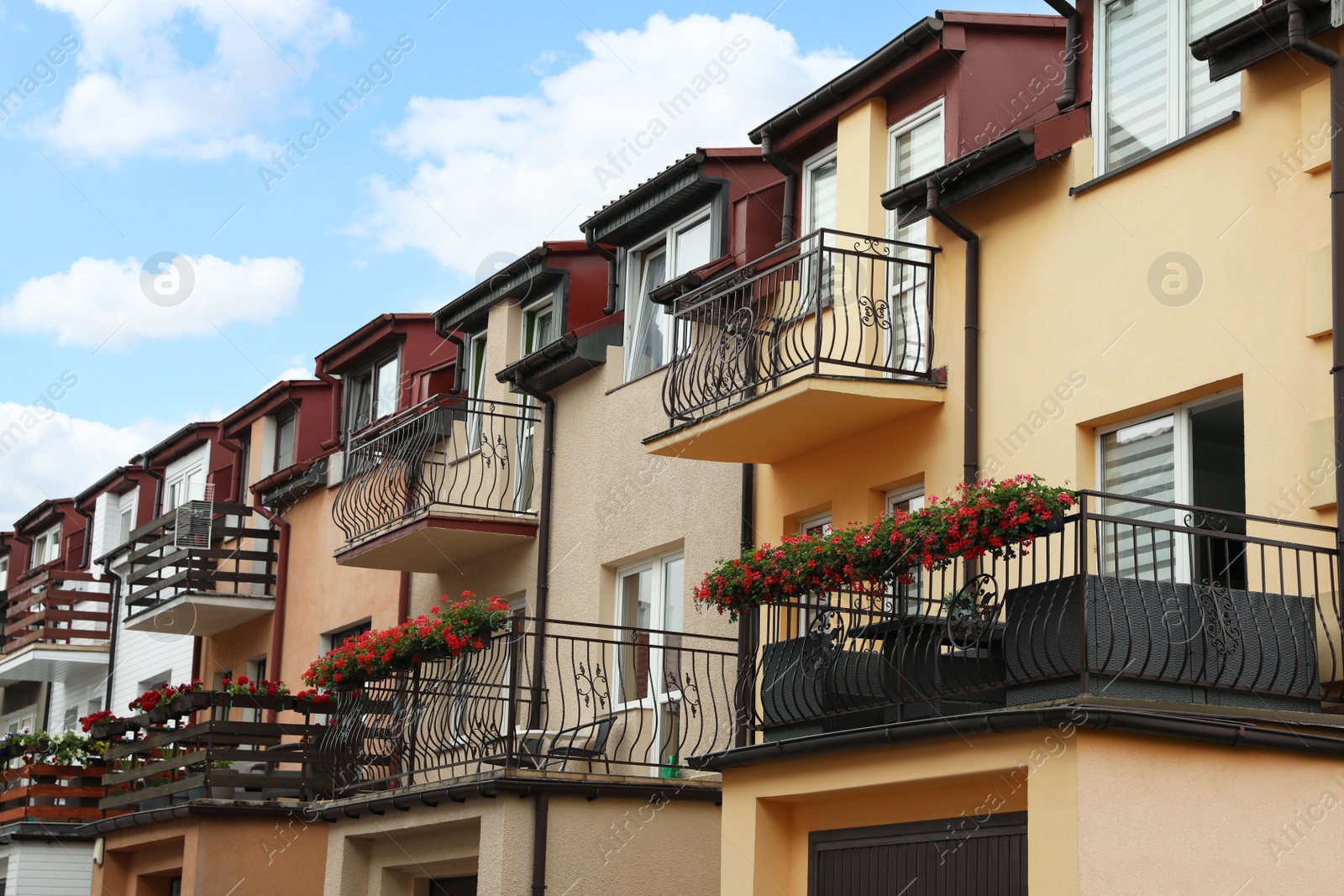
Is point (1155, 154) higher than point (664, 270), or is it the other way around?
point (664, 270)

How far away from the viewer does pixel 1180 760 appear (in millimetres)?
8531

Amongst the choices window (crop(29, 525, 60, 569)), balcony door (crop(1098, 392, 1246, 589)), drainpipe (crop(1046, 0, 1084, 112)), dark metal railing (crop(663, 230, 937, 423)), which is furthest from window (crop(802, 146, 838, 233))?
window (crop(29, 525, 60, 569))

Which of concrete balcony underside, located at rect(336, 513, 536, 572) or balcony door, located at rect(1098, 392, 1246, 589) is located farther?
concrete balcony underside, located at rect(336, 513, 536, 572)

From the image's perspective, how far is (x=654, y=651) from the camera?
622 inches

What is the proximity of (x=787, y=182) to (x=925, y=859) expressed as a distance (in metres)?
7.00

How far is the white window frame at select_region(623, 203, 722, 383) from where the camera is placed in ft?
53.5

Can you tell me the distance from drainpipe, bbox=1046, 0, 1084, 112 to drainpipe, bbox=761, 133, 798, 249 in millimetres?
3367

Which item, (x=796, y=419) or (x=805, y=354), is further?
(x=805, y=354)

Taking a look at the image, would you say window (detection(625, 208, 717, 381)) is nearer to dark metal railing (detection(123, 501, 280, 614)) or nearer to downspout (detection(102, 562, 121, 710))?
dark metal railing (detection(123, 501, 280, 614))

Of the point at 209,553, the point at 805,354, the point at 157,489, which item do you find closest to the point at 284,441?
the point at 209,553

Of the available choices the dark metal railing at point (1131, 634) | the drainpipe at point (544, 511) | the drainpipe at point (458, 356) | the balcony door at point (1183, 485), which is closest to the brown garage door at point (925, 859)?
the dark metal railing at point (1131, 634)

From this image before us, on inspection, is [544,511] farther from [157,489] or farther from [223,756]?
[157,489]

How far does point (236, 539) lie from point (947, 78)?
15.5 metres

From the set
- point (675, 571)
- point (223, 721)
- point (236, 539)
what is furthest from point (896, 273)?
point (236, 539)
